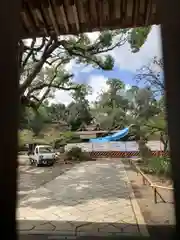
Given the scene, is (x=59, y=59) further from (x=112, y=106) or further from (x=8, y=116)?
(x=8, y=116)

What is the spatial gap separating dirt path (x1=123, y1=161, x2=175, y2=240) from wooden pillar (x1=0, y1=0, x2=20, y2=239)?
0.90m

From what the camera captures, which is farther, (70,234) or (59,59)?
(59,59)

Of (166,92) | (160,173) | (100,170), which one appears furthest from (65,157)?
(166,92)

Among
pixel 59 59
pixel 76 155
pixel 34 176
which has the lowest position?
pixel 34 176

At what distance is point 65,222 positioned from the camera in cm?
288

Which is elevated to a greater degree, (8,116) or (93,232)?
(8,116)

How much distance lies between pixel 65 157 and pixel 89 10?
8005 millimetres

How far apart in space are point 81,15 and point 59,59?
5480mm

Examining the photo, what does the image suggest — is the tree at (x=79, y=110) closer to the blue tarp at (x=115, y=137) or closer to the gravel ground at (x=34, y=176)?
the blue tarp at (x=115, y=137)

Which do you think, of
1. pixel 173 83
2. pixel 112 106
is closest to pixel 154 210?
pixel 173 83

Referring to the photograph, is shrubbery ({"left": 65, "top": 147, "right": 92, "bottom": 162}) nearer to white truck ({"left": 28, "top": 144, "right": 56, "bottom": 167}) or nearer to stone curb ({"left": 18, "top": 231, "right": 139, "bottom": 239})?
white truck ({"left": 28, "top": 144, "right": 56, "bottom": 167})

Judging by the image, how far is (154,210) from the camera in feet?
10.8

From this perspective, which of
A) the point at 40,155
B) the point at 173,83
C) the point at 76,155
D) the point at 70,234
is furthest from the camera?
the point at 76,155

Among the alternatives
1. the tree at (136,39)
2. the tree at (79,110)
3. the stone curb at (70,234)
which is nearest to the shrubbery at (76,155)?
the tree at (79,110)
